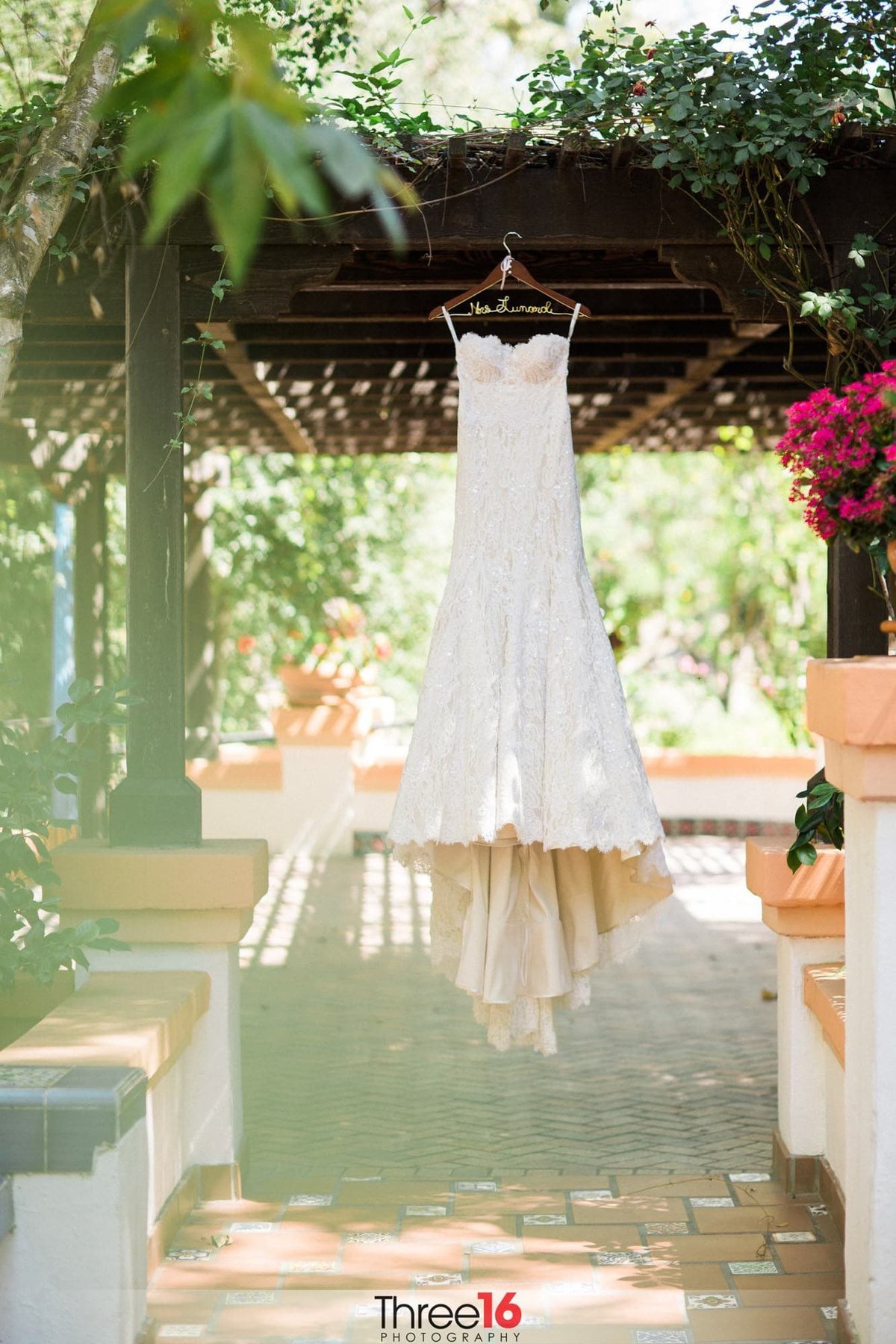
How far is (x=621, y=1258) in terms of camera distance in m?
2.95

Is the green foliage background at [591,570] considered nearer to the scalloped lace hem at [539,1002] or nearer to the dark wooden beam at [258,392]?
the dark wooden beam at [258,392]

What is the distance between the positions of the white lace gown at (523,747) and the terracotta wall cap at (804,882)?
37 cm

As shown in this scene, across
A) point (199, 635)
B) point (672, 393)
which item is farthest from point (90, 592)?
point (672, 393)

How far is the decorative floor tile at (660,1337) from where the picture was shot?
2545 mm

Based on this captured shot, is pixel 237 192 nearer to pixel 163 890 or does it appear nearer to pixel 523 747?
pixel 523 747

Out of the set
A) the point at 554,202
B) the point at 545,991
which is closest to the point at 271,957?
the point at 545,991

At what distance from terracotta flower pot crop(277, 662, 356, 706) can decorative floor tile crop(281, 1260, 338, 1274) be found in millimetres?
6956

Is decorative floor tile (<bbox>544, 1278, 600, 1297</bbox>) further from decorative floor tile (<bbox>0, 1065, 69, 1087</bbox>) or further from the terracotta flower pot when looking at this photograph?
the terracotta flower pot

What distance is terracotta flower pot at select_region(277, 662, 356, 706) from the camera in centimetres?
977

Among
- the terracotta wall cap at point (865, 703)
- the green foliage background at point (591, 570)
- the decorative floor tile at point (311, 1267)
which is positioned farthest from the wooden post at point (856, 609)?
the green foliage background at point (591, 570)

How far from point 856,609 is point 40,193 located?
2.23 metres

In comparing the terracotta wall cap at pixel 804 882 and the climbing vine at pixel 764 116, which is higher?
the climbing vine at pixel 764 116

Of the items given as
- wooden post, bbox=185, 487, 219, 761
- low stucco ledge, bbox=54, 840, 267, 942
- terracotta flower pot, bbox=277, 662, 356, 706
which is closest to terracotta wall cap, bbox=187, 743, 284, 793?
wooden post, bbox=185, 487, 219, 761

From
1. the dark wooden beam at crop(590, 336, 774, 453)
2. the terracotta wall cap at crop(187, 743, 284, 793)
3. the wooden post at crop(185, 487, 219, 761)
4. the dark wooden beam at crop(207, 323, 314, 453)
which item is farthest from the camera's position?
the terracotta wall cap at crop(187, 743, 284, 793)
